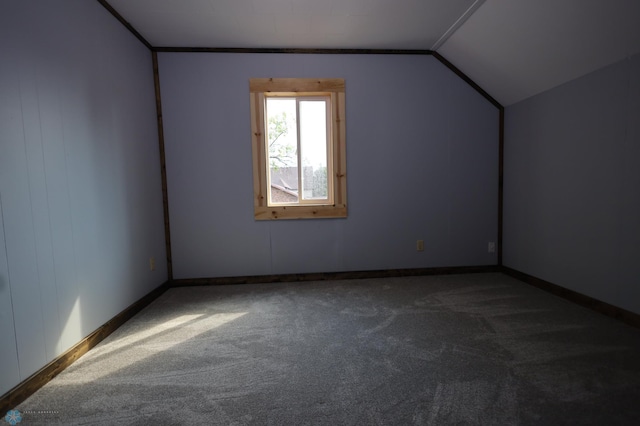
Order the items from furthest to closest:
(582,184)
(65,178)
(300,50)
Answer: (300,50)
(582,184)
(65,178)

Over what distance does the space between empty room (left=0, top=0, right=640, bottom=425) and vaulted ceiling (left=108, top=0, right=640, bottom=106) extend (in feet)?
0.08

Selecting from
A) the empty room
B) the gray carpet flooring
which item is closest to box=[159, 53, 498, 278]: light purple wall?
the empty room

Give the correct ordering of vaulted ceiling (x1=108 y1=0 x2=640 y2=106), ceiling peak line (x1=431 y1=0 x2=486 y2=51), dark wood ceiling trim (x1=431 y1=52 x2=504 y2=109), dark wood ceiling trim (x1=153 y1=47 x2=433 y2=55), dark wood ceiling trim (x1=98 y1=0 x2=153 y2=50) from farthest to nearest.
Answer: dark wood ceiling trim (x1=431 y1=52 x2=504 y2=109) < dark wood ceiling trim (x1=153 y1=47 x2=433 y2=55) < ceiling peak line (x1=431 y1=0 x2=486 y2=51) < dark wood ceiling trim (x1=98 y1=0 x2=153 y2=50) < vaulted ceiling (x1=108 y1=0 x2=640 y2=106)

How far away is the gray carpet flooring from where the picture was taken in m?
1.40

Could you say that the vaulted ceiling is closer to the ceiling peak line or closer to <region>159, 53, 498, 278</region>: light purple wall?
the ceiling peak line

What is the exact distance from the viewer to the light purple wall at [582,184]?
2.23m

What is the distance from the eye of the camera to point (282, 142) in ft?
11.5

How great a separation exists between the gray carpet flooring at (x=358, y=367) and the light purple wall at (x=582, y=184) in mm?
373

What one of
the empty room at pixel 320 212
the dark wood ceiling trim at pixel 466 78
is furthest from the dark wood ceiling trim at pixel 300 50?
the dark wood ceiling trim at pixel 466 78

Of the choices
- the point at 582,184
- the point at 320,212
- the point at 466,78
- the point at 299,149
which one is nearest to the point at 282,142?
the point at 299,149

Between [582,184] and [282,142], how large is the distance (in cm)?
286

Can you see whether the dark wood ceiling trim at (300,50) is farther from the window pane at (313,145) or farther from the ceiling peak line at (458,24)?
the window pane at (313,145)

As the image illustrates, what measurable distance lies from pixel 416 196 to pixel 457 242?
0.75 metres

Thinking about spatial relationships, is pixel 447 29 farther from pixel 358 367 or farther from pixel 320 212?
pixel 358 367
